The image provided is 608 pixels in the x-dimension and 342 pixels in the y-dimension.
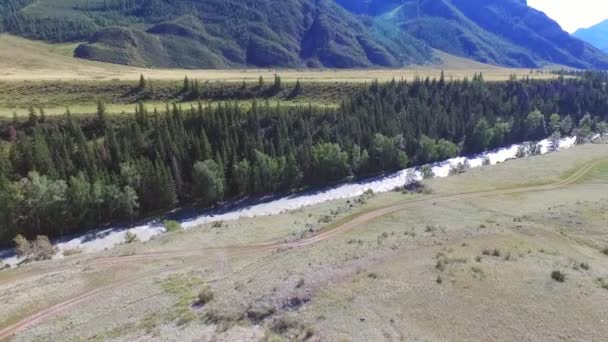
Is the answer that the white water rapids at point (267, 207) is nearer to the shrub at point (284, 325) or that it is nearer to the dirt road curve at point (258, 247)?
the dirt road curve at point (258, 247)

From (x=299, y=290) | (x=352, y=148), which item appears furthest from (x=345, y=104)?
(x=299, y=290)

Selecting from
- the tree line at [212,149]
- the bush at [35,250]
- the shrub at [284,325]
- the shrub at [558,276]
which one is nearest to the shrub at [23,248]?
the bush at [35,250]

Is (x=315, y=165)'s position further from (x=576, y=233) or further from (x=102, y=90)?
(x=102, y=90)

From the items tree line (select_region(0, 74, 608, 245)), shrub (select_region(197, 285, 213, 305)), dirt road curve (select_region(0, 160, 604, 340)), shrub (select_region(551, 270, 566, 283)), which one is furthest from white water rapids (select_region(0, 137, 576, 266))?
shrub (select_region(551, 270, 566, 283))

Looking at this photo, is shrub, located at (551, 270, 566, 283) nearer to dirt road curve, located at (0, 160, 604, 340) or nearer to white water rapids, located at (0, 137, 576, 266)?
dirt road curve, located at (0, 160, 604, 340)

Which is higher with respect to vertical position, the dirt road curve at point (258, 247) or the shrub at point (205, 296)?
the shrub at point (205, 296)

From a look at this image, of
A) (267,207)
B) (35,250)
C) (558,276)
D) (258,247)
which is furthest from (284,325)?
(267,207)
